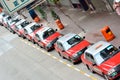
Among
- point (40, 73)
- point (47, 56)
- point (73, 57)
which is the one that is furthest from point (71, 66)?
point (47, 56)

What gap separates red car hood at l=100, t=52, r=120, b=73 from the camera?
21.1 meters

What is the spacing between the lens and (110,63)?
21.4 m

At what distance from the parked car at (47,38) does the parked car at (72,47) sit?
3226 mm

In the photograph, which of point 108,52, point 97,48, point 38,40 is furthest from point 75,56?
point 38,40

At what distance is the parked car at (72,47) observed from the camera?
2614 cm

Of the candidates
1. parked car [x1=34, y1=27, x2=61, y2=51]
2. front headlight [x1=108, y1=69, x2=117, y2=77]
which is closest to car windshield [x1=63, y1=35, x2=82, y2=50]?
parked car [x1=34, y1=27, x2=61, y2=51]

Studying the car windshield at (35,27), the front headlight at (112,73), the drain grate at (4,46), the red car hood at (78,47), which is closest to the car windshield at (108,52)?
the front headlight at (112,73)

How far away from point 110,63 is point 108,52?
1152 mm

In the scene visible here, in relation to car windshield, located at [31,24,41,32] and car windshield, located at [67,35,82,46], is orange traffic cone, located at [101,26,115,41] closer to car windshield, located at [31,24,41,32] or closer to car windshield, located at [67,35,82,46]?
car windshield, located at [67,35,82,46]

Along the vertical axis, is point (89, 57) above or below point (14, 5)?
below

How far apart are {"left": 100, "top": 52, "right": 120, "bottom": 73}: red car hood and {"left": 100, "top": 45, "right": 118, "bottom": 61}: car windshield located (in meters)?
0.26

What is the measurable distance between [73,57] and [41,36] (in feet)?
26.4

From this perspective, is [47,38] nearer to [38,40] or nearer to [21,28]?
[38,40]

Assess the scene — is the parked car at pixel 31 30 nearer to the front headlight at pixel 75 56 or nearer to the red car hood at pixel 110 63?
the front headlight at pixel 75 56
